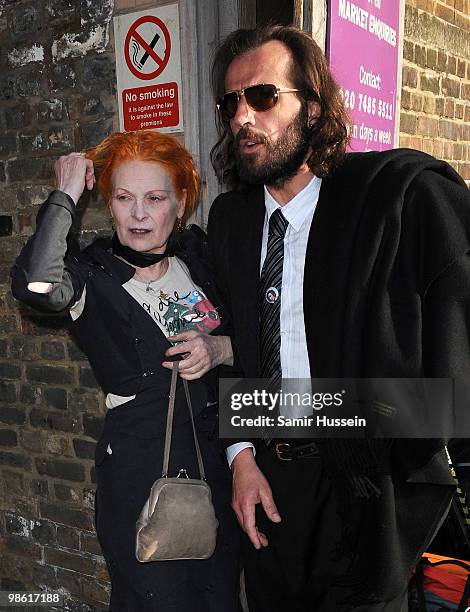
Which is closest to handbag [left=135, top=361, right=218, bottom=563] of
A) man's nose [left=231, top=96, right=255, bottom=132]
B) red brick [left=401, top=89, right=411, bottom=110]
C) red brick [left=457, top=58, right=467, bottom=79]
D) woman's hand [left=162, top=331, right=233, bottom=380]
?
woman's hand [left=162, top=331, right=233, bottom=380]

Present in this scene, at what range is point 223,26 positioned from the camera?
3021mm

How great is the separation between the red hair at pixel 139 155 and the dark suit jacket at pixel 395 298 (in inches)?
22.4

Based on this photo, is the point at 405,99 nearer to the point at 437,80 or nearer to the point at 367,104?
the point at 437,80

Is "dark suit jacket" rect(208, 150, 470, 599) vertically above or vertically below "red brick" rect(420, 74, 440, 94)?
below

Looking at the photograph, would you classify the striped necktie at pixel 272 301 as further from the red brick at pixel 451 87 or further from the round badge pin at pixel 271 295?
the red brick at pixel 451 87

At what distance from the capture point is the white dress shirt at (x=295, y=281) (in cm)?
219

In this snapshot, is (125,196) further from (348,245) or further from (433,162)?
(433,162)

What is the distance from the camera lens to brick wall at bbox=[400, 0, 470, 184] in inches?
173

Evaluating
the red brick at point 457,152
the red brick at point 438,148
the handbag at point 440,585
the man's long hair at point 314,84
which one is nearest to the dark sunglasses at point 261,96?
the man's long hair at point 314,84

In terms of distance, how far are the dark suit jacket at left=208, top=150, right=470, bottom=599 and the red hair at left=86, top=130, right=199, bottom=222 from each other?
1.87ft

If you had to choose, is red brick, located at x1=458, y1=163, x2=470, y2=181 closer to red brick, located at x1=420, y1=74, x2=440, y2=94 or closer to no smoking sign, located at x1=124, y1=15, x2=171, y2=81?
red brick, located at x1=420, y1=74, x2=440, y2=94

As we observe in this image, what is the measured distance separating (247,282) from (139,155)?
60 centimetres

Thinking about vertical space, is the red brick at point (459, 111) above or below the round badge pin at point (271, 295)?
above

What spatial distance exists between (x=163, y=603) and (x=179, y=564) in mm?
132
